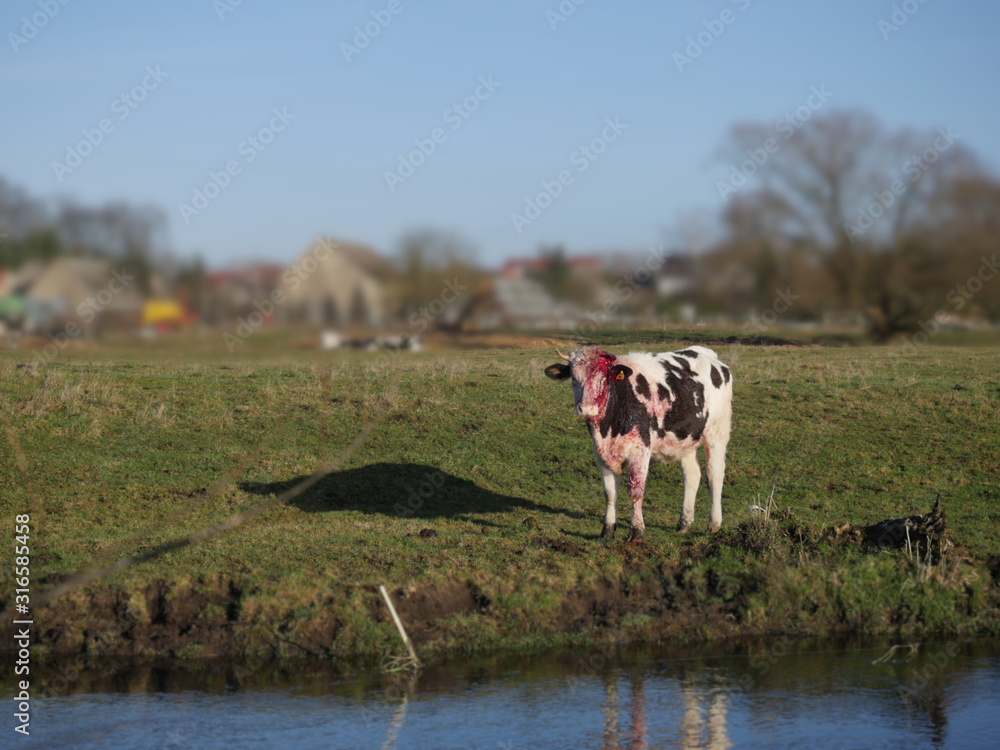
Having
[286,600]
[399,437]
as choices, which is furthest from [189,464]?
[286,600]

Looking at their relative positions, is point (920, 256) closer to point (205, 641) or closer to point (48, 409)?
Answer: point (205, 641)

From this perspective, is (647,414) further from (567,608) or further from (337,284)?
(337,284)

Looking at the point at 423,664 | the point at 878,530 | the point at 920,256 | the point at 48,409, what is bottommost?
the point at 423,664

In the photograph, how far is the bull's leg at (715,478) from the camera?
57.7 ft

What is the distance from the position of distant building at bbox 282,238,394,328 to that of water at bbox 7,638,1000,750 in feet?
14.3

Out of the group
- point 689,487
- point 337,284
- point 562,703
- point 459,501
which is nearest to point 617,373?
point 689,487

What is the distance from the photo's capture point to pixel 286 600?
1445 centimetres

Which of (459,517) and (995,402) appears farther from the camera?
(995,402)

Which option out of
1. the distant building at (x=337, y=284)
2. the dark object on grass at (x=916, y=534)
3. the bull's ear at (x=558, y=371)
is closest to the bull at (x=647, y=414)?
the bull's ear at (x=558, y=371)

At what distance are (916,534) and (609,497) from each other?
168 inches

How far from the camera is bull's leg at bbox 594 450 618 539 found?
54.9 ft

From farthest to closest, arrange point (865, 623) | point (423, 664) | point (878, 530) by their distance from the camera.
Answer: point (878, 530) → point (865, 623) → point (423, 664)

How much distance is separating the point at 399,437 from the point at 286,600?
26.9 feet

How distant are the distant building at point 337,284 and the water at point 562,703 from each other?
4367mm
